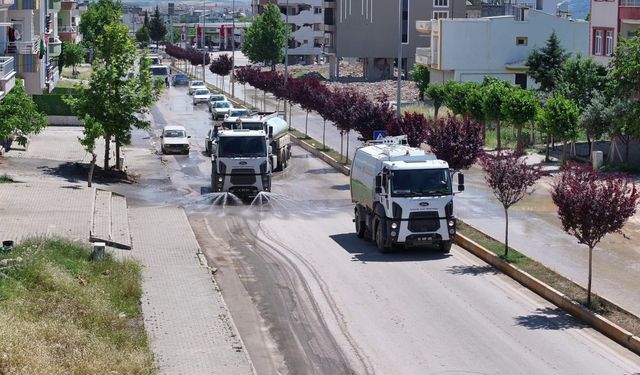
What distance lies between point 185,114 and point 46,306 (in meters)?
57.8

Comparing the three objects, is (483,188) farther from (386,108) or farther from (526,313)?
(526,313)

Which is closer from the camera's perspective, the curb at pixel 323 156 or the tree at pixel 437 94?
the curb at pixel 323 156

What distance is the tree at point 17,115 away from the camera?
39500 millimetres

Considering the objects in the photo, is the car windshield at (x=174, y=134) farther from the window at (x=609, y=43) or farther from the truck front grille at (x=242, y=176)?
the window at (x=609, y=43)

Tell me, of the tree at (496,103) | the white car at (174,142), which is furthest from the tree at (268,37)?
the tree at (496,103)

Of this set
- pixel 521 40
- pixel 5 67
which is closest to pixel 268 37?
pixel 521 40

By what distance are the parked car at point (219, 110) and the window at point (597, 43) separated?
69.9ft

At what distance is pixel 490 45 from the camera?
262 ft

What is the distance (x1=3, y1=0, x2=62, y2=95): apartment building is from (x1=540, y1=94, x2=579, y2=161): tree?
22002mm

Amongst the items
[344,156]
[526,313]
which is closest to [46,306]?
[526,313]

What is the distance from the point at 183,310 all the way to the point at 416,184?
27.7 ft

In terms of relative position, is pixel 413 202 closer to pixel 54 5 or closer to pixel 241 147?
pixel 241 147

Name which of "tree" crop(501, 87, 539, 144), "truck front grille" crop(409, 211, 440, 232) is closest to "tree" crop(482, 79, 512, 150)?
"tree" crop(501, 87, 539, 144)

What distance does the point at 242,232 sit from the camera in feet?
107
